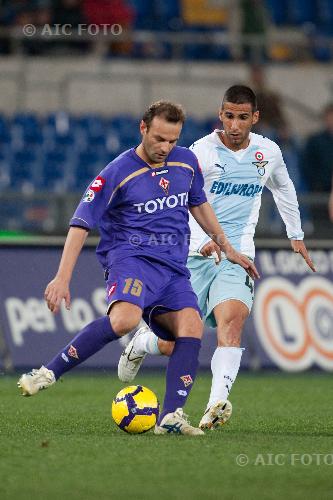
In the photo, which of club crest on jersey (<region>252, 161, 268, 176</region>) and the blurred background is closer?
club crest on jersey (<region>252, 161, 268, 176</region>)

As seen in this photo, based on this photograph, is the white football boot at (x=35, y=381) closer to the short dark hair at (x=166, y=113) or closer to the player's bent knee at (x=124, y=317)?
the player's bent knee at (x=124, y=317)

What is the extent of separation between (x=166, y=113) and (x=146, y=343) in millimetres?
2103

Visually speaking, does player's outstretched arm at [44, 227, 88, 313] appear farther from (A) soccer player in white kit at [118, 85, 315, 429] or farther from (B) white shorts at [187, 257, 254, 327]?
(B) white shorts at [187, 257, 254, 327]

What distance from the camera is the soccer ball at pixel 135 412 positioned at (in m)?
7.41

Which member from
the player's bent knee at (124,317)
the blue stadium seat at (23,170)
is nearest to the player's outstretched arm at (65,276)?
the player's bent knee at (124,317)

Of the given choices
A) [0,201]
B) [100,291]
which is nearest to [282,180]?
[100,291]

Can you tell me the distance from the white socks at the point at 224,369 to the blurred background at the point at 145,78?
21.9ft

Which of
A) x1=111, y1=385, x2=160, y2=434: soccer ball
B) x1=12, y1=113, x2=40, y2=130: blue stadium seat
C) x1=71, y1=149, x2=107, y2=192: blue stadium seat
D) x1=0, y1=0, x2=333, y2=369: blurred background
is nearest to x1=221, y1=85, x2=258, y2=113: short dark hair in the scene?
x1=111, y1=385, x2=160, y2=434: soccer ball

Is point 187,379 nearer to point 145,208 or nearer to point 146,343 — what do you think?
point 145,208

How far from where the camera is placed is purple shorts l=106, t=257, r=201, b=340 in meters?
7.34

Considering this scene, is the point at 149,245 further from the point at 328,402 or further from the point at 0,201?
the point at 0,201

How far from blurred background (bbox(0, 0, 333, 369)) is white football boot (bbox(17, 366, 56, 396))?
7701mm

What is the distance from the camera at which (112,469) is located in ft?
19.0

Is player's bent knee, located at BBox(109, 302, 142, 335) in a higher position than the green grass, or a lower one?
higher
